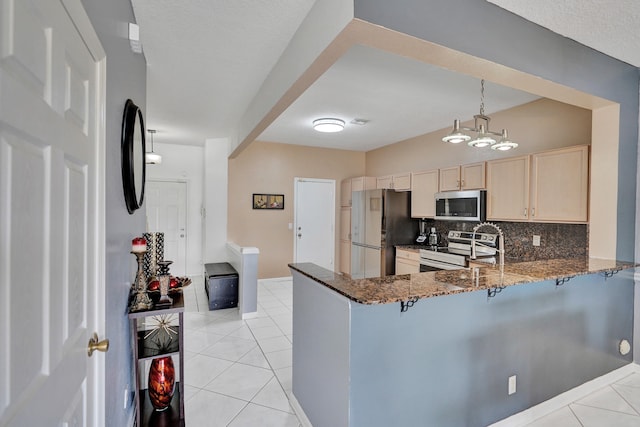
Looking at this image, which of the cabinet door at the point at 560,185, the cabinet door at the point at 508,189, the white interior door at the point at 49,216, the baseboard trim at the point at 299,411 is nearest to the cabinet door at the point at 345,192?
the cabinet door at the point at 508,189

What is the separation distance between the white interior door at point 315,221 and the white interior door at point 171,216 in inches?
87.3

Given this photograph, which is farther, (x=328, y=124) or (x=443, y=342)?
(x=328, y=124)

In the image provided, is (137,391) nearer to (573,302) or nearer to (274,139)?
(573,302)

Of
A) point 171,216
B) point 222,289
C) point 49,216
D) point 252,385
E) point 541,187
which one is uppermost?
point 541,187

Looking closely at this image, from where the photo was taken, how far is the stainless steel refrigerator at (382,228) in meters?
4.94

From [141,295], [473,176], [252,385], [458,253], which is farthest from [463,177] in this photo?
[141,295]

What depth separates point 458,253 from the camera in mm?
4020

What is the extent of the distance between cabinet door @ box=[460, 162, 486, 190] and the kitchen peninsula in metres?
1.59

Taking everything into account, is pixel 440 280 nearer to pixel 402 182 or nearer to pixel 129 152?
pixel 129 152

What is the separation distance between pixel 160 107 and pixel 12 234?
3.70 meters

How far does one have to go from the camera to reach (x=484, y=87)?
3156 millimetres

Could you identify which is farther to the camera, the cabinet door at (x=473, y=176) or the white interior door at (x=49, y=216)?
the cabinet door at (x=473, y=176)

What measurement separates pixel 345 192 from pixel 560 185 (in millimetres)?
3740

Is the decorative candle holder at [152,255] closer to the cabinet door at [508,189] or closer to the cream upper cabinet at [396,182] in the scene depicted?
the cabinet door at [508,189]
